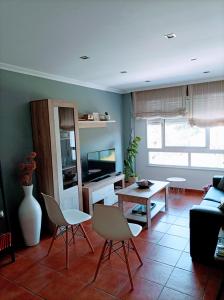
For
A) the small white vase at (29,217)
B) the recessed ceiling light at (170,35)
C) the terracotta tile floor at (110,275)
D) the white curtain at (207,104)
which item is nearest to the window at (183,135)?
the white curtain at (207,104)

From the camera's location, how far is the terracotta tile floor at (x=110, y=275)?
2.12 metres

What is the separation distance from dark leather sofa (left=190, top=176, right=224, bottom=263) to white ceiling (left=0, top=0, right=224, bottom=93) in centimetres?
185

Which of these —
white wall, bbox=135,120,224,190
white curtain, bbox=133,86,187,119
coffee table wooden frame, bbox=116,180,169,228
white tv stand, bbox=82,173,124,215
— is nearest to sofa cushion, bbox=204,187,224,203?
coffee table wooden frame, bbox=116,180,169,228

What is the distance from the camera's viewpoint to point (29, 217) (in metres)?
2.97

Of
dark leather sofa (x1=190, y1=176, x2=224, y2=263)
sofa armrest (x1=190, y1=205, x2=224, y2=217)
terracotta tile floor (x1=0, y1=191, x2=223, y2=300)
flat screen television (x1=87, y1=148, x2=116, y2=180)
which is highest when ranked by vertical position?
flat screen television (x1=87, y1=148, x2=116, y2=180)

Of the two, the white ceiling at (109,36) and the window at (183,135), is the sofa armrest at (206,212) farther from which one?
the window at (183,135)

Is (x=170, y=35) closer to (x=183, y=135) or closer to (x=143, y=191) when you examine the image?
(x=143, y=191)

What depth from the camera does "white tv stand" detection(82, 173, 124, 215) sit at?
12.5ft

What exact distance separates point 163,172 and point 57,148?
303cm

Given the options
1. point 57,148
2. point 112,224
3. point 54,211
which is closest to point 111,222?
point 112,224

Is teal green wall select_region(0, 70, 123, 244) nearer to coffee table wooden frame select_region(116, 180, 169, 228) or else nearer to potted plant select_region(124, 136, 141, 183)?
coffee table wooden frame select_region(116, 180, 169, 228)

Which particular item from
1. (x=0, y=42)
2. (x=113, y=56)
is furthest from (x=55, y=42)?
(x=113, y=56)

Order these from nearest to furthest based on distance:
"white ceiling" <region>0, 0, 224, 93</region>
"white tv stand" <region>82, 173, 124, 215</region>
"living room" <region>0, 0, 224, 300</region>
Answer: "white ceiling" <region>0, 0, 224, 93</region> < "living room" <region>0, 0, 224, 300</region> < "white tv stand" <region>82, 173, 124, 215</region>

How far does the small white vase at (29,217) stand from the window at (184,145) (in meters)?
3.32
